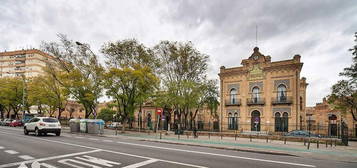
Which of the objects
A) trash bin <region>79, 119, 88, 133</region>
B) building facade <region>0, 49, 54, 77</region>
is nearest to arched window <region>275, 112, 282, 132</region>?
trash bin <region>79, 119, 88, 133</region>

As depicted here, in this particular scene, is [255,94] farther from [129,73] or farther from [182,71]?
[129,73]

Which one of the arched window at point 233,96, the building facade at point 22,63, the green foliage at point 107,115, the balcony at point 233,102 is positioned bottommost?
the green foliage at point 107,115

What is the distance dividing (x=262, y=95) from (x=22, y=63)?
89797 mm

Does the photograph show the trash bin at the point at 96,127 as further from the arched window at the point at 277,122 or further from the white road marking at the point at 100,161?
the arched window at the point at 277,122

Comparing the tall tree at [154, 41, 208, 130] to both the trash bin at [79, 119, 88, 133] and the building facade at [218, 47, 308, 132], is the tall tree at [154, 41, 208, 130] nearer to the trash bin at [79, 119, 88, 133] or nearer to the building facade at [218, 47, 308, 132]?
the building facade at [218, 47, 308, 132]

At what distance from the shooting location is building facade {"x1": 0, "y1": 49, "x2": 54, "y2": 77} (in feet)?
276

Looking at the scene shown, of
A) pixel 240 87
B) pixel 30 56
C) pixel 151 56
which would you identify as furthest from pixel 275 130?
pixel 30 56

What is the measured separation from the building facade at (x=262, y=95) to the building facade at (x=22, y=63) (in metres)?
75.1

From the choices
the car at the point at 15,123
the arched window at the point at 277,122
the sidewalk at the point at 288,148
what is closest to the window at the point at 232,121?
the arched window at the point at 277,122

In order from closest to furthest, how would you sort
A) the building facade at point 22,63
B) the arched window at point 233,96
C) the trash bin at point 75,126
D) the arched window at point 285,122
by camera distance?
1. the trash bin at point 75,126
2. the arched window at point 285,122
3. the arched window at point 233,96
4. the building facade at point 22,63

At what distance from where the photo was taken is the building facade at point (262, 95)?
3197 cm

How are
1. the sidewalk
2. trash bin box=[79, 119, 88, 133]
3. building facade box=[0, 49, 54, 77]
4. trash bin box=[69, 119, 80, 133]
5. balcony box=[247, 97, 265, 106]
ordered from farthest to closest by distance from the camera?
building facade box=[0, 49, 54, 77]
balcony box=[247, 97, 265, 106]
trash bin box=[69, 119, 80, 133]
trash bin box=[79, 119, 88, 133]
the sidewalk

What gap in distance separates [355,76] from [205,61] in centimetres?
1806

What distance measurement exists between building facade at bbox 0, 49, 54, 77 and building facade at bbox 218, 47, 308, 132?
75076 mm
